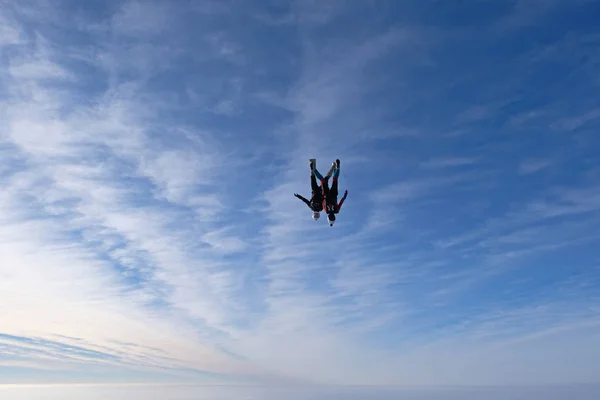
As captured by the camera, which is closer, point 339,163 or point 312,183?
point 339,163

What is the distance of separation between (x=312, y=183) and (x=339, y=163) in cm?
309

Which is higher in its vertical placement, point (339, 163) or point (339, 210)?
point (339, 163)

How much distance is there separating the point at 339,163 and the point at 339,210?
15.0ft

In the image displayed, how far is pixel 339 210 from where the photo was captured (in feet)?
99.7

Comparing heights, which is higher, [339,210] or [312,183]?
[312,183]

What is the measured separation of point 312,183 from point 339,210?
332 cm

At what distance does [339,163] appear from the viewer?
27.7 metres

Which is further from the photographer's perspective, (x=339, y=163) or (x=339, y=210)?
(x=339, y=210)

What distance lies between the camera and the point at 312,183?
2955 centimetres
